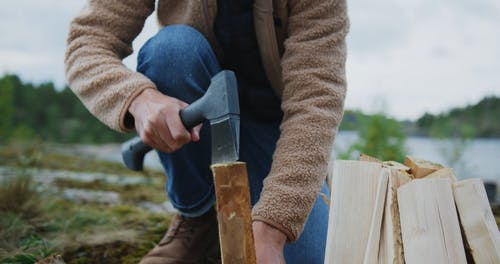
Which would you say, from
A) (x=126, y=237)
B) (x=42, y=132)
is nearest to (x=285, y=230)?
(x=126, y=237)

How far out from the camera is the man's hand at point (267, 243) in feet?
4.09

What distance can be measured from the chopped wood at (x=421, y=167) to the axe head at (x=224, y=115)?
19.0 inches

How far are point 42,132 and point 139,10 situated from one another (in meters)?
7.83

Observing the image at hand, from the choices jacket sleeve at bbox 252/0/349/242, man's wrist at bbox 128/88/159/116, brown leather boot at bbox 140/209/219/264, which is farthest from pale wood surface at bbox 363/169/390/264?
brown leather boot at bbox 140/209/219/264

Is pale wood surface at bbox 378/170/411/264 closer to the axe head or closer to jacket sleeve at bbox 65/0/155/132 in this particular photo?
the axe head

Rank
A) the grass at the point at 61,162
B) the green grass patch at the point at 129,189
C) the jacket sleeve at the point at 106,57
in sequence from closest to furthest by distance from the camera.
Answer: the jacket sleeve at the point at 106,57, the green grass patch at the point at 129,189, the grass at the point at 61,162

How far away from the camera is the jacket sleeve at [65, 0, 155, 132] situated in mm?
1381

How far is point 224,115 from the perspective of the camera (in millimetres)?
1112

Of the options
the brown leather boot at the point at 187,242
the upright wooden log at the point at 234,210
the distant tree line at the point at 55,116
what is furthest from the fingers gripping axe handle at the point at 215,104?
the distant tree line at the point at 55,116

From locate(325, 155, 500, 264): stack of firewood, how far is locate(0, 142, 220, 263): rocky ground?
749mm

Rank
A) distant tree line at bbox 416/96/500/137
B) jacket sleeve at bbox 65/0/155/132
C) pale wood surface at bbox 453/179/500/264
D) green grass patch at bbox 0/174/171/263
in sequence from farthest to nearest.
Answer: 1. distant tree line at bbox 416/96/500/137
2. green grass patch at bbox 0/174/171/263
3. jacket sleeve at bbox 65/0/155/132
4. pale wood surface at bbox 453/179/500/264

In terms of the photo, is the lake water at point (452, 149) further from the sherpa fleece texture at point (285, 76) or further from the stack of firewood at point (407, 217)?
the stack of firewood at point (407, 217)

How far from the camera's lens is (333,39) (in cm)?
151

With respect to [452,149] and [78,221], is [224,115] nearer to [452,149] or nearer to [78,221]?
[78,221]
